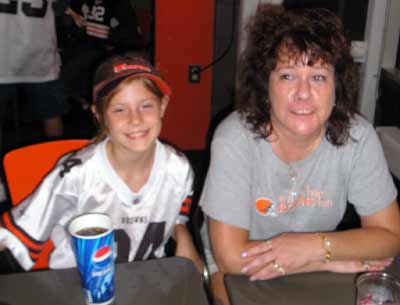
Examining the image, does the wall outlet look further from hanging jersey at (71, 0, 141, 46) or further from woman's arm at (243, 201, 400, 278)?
woman's arm at (243, 201, 400, 278)

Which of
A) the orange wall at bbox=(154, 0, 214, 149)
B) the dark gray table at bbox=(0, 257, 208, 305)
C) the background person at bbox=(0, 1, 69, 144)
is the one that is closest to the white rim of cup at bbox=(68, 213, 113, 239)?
the dark gray table at bbox=(0, 257, 208, 305)

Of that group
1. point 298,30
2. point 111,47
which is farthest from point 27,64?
point 298,30

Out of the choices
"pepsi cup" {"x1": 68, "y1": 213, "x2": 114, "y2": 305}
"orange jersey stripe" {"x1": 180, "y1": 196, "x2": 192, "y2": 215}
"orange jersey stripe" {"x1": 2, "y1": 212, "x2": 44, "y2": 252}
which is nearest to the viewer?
"pepsi cup" {"x1": 68, "y1": 213, "x2": 114, "y2": 305}

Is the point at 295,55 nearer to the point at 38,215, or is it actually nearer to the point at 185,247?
the point at 185,247

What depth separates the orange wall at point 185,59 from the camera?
3350 mm

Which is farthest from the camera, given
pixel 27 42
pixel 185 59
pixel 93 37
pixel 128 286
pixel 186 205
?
pixel 93 37

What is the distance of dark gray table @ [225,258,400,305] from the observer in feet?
3.74

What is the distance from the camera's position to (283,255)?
128cm

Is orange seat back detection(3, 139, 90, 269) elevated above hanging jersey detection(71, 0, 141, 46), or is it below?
below

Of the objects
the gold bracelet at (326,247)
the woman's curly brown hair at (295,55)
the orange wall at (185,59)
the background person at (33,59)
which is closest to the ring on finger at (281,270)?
the gold bracelet at (326,247)

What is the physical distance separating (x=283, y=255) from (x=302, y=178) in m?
0.28

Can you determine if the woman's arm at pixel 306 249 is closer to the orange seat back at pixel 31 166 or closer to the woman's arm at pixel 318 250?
the woman's arm at pixel 318 250

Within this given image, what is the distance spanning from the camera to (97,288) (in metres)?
1.06

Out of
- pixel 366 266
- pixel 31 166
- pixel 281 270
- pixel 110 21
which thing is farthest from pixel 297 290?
pixel 110 21
